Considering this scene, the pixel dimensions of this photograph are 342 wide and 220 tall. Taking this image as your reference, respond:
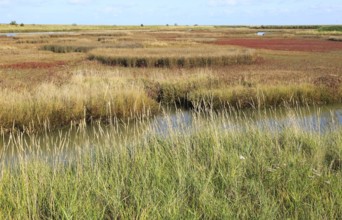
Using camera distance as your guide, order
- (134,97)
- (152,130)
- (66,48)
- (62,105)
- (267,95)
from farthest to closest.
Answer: (66,48)
(267,95)
(134,97)
(62,105)
(152,130)

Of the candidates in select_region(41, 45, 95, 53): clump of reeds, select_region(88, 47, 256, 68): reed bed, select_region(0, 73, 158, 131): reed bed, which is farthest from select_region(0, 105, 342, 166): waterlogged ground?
select_region(41, 45, 95, 53): clump of reeds

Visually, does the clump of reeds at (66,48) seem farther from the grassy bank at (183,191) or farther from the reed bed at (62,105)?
the grassy bank at (183,191)

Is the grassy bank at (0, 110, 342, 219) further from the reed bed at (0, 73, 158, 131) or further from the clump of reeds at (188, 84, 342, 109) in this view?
the clump of reeds at (188, 84, 342, 109)

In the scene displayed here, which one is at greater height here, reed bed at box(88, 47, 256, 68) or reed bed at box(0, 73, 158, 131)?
reed bed at box(88, 47, 256, 68)

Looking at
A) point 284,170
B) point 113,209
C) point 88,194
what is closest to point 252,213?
point 284,170

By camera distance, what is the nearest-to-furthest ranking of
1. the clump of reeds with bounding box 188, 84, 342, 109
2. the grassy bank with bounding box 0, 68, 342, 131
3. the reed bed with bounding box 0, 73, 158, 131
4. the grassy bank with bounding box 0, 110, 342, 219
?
the grassy bank with bounding box 0, 110, 342, 219, the reed bed with bounding box 0, 73, 158, 131, the grassy bank with bounding box 0, 68, 342, 131, the clump of reeds with bounding box 188, 84, 342, 109

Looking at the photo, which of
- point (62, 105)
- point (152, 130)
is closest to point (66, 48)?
point (62, 105)

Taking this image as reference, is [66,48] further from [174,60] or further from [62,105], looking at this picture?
[62,105]

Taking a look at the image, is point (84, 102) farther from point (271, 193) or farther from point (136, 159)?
point (271, 193)

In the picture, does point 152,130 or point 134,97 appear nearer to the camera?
point 152,130

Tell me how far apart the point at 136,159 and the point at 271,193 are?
225 cm

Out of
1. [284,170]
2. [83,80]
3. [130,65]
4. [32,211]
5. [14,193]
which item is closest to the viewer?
[32,211]

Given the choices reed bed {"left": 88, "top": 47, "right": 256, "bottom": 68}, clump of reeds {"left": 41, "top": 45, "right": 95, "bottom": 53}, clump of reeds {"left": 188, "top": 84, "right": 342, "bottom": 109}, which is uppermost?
clump of reeds {"left": 41, "top": 45, "right": 95, "bottom": 53}

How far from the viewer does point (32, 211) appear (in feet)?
15.0
